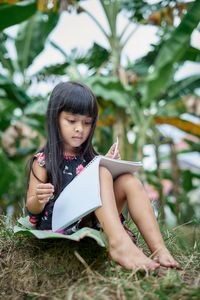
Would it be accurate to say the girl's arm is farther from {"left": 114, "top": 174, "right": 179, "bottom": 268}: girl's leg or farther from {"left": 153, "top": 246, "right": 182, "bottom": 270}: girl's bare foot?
{"left": 153, "top": 246, "right": 182, "bottom": 270}: girl's bare foot

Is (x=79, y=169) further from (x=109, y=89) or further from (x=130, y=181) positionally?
(x=109, y=89)

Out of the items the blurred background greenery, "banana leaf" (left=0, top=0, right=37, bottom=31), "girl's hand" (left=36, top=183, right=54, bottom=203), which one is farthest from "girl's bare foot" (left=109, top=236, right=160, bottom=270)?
"banana leaf" (left=0, top=0, right=37, bottom=31)

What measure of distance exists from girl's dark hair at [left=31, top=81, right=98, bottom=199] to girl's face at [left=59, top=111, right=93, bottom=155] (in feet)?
0.06

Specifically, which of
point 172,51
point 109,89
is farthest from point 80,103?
point 109,89

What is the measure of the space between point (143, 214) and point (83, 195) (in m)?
0.24

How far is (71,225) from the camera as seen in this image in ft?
4.33

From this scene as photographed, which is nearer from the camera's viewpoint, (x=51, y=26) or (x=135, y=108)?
(x=135, y=108)

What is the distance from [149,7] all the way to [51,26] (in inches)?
50.3

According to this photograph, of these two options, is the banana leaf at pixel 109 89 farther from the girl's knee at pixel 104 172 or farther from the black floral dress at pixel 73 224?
the girl's knee at pixel 104 172

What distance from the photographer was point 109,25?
414 cm

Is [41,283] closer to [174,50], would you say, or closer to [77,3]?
[174,50]

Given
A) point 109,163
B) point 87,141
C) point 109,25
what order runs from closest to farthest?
1. point 109,163
2. point 87,141
3. point 109,25

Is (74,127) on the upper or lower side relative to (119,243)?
upper

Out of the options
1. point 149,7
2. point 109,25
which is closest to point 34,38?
point 109,25
